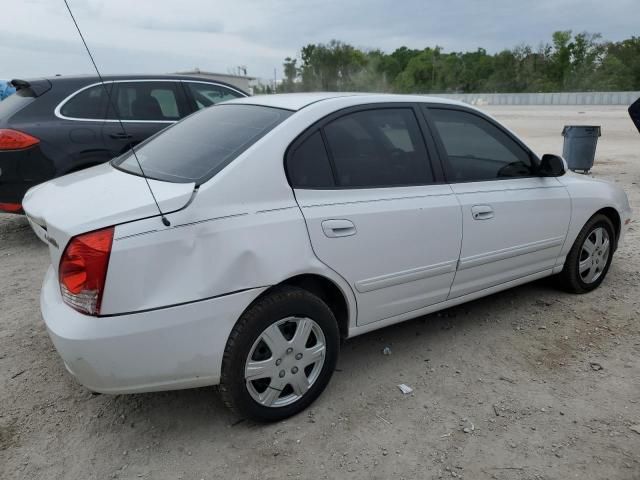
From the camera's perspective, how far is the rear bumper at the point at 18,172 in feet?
16.5

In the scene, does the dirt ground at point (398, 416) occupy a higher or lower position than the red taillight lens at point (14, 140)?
lower

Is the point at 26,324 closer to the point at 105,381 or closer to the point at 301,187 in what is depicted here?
the point at 105,381

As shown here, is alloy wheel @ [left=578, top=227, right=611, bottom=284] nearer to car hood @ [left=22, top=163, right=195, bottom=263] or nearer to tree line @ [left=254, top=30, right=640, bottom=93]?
car hood @ [left=22, top=163, right=195, bottom=263]

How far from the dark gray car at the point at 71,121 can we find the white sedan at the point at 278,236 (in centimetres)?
247

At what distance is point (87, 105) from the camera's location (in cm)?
550

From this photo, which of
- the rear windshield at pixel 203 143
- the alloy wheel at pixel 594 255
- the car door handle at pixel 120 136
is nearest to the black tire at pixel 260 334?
the rear windshield at pixel 203 143

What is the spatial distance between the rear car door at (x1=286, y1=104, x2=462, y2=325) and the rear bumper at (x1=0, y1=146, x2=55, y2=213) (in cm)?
365

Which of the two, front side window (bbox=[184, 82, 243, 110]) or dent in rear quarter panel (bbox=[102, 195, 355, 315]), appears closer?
dent in rear quarter panel (bbox=[102, 195, 355, 315])

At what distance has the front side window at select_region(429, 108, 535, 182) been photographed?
330 cm

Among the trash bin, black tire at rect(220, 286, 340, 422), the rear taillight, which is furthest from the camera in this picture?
the trash bin

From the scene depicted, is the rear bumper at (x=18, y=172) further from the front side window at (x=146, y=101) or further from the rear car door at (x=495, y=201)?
the rear car door at (x=495, y=201)

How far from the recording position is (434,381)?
3068 millimetres

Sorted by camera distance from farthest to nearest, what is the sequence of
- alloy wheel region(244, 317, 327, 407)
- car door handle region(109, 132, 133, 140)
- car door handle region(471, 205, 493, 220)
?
car door handle region(109, 132, 133, 140)
car door handle region(471, 205, 493, 220)
alloy wheel region(244, 317, 327, 407)

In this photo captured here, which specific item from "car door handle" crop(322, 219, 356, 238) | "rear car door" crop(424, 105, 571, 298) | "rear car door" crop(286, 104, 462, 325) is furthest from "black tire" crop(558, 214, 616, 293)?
"car door handle" crop(322, 219, 356, 238)
